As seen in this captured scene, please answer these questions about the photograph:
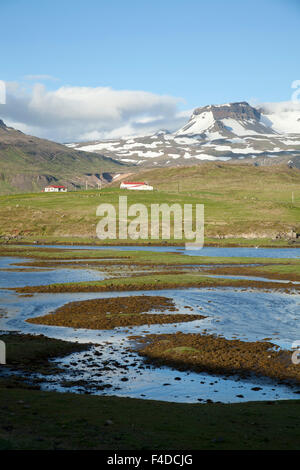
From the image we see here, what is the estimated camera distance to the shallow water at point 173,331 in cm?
2438

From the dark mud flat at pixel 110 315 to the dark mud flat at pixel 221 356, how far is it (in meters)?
5.78

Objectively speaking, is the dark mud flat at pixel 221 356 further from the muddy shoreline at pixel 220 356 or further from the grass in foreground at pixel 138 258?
the grass in foreground at pixel 138 258

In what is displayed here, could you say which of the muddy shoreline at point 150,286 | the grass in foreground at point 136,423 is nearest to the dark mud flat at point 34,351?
the grass in foreground at point 136,423

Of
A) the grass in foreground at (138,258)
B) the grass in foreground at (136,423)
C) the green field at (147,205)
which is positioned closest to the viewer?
the grass in foreground at (136,423)

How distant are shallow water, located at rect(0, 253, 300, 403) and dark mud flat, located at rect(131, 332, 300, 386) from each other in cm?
100

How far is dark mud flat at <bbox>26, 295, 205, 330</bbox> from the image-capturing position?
130 ft

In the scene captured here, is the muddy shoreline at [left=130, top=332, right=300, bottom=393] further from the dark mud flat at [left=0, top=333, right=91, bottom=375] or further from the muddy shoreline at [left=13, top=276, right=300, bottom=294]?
the muddy shoreline at [left=13, top=276, right=300, bottom=294]

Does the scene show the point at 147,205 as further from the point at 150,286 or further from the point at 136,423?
the point at 136,423

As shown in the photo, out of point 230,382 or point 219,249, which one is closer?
point 230,382

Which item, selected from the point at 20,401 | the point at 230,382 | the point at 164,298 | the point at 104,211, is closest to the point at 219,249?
the point at 104,211

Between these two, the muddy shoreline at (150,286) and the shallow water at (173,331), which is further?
the muddy shoreline at (150,286)
